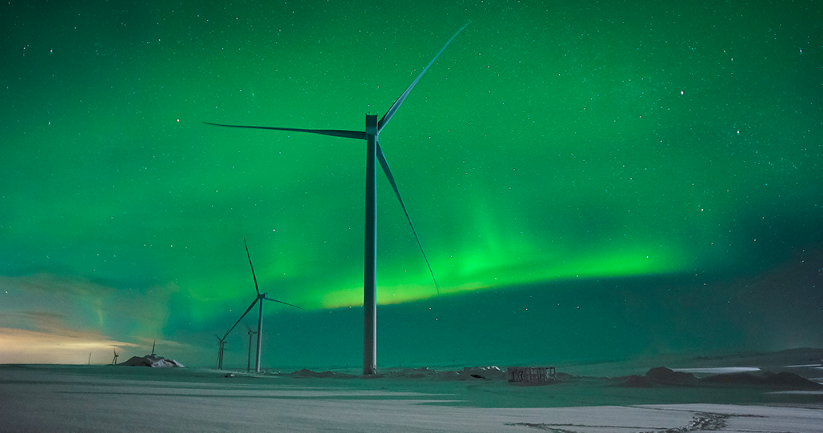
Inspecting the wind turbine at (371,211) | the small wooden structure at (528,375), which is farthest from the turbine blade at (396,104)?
the small wooden structure at (528,375)

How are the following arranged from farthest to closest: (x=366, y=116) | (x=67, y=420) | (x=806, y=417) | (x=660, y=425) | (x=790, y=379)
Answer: (x=366, y=116) < (x=790, y=379) < (x=806, y=417) < (x=660, y=425) < (x=67, y=420)

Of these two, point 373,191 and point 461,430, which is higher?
point 373,191

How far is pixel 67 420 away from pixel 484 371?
41402mm

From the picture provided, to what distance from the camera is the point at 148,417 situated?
9516 mm

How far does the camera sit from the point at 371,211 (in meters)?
38.8

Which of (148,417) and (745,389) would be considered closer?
(148,417)

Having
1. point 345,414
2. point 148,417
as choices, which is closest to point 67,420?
point 148,417

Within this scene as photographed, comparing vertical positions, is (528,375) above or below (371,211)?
below

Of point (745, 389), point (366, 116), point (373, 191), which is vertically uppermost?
point (366, 116)

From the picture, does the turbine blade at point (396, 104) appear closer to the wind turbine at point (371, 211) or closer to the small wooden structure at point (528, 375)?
the wind turbine at point (371, 211)

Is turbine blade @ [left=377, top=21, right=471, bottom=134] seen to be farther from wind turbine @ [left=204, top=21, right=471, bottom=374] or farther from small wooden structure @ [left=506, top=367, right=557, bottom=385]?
small wooden structure @ [left=506, top=367, right=557, bottom=385]

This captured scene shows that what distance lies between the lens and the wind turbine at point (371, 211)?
36094mm

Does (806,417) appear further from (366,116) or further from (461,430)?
A: (366,116)

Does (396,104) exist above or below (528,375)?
above
